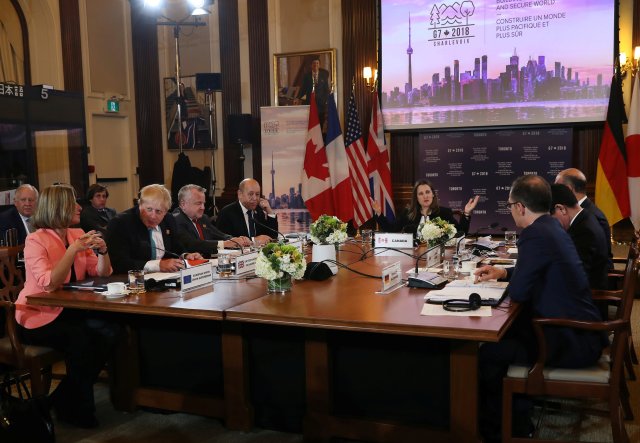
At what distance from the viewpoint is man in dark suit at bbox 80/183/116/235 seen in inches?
257

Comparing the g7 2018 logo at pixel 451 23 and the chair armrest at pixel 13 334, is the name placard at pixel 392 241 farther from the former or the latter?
the g7 2018 logo at pixel 451 23

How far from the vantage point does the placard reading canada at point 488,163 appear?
7.94 metres

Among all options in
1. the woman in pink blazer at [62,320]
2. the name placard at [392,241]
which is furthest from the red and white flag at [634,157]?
the woman in pink blazer at [62,320]

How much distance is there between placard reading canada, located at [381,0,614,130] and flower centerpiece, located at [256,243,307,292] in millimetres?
5492

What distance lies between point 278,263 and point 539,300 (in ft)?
4.00

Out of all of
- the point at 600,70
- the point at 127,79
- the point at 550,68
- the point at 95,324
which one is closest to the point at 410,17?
the point at 550,68

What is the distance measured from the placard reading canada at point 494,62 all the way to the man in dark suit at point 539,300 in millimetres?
5168

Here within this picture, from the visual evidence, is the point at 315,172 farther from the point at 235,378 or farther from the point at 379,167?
the point at 235,378

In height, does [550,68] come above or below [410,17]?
below

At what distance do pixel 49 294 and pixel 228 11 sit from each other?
7.08m

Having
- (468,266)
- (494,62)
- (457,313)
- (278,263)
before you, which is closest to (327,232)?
(468,266)

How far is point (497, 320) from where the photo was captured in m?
2.68

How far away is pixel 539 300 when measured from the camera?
296cm

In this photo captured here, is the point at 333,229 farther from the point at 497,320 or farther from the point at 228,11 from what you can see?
the point at 228,11
